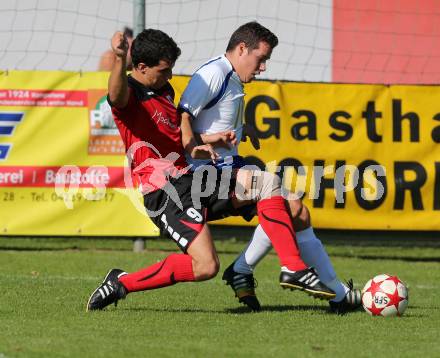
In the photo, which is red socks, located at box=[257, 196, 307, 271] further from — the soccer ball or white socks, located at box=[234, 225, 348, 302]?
the soccer ball

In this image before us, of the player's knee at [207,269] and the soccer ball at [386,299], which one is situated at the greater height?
the player's knee at [207,269]

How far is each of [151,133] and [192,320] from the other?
48.2 inches

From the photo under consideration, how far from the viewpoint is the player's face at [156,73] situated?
6.90m

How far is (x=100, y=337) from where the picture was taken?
5.90m

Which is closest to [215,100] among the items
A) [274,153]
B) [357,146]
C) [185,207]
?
[185,207]

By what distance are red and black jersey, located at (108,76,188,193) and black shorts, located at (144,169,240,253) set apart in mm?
82

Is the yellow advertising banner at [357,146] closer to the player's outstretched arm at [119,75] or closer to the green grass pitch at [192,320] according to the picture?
the green grass pitch at [192,320]

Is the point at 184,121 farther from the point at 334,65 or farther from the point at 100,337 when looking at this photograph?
the point at 334,65

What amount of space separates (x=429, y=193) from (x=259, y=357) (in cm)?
663

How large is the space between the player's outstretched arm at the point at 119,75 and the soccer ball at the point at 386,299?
2.07 meters

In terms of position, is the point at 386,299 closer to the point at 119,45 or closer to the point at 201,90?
the point at 201,90

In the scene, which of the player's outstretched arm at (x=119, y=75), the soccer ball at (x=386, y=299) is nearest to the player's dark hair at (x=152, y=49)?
the player's outstretched arm at (x=119, y=75)

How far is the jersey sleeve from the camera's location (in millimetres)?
6898

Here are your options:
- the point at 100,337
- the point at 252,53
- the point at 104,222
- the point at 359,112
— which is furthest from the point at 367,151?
the point at 100,337
